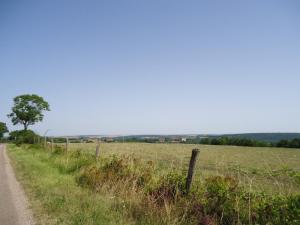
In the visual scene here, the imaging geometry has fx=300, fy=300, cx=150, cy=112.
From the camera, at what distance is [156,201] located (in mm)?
7605

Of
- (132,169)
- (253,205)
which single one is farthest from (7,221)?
(253,205)

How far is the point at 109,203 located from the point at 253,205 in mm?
3563

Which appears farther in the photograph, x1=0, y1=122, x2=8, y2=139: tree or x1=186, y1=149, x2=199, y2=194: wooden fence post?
x1=0, y1=122, x2=8, y2=139: tree

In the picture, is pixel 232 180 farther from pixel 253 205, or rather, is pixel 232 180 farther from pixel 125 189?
pixel 125 189

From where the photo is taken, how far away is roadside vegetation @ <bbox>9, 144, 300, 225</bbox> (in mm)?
5934

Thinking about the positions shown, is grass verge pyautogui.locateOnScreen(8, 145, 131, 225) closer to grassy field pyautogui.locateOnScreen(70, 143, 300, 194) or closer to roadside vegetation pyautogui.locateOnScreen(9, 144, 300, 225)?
roadside vegetation pyautogui.locateOnScreen(9, 144, 300, 225)

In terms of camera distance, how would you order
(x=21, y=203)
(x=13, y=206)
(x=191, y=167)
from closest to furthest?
(x=191, y=167), (x=13, y=206), (x=21, y=203)

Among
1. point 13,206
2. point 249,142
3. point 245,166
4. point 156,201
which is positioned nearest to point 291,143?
point 249,142

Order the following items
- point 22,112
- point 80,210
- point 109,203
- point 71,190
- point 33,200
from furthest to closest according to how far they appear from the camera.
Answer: point 22,112, point 71,190, point 33,200, point 109,203, point 80,210

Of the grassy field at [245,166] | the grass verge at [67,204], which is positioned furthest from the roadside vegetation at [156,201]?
the grassy field at [245,166]

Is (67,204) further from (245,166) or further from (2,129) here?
(2,129)

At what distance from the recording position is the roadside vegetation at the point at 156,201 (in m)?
5.93

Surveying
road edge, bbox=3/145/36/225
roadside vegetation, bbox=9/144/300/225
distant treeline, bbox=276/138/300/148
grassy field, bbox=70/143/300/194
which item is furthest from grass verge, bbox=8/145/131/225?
distant treeline, bbox=276/138/300/148

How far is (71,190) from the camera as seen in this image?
9.34 meters
